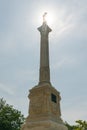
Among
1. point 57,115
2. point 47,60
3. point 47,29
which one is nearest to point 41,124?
point 57,115

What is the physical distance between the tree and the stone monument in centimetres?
1200

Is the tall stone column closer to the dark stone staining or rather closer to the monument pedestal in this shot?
the monument pedestal

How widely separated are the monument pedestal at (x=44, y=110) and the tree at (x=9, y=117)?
39.5 feet

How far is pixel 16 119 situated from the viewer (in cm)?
2744

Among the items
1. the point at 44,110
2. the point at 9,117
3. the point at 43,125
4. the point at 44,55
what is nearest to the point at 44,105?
the point at 44,110

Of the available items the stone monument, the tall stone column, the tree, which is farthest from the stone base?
the tree

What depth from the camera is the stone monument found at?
1329 cm

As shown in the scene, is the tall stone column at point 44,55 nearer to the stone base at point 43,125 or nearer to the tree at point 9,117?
the stone base at point 43,125

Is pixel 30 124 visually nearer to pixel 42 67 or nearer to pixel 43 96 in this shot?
pixel 43 96

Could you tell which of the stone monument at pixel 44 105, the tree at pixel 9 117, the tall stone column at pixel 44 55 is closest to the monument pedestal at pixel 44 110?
the stone monument at pixel 44 105

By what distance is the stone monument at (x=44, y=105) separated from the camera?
13288 mm

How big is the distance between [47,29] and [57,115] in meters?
7.06

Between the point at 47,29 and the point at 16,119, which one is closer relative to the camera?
the point at 47,29

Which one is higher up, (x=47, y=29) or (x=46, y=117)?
(x=47, y=29)
